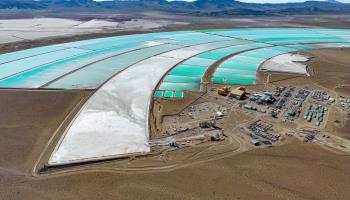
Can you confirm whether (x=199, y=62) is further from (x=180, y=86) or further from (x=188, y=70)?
(x=180, y=86)

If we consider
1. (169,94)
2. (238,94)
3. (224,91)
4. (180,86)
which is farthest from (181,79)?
(238,94)

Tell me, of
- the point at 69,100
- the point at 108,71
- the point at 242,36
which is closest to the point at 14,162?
the point at 69,100

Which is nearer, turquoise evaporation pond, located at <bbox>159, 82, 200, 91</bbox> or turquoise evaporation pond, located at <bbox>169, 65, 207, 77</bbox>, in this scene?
turquoise evaporation pond, located at <bbox>159, 82, 200, 91</bbox>

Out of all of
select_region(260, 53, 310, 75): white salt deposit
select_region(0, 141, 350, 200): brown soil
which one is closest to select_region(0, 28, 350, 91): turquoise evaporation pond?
select_region(260, 53, 310, 75): white salt deposit

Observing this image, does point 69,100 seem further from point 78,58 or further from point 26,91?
point 78,58

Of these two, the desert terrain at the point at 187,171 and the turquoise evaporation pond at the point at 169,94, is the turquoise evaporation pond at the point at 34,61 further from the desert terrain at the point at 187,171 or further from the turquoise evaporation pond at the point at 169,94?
the turquoise evaporation pond at the point at 169,94

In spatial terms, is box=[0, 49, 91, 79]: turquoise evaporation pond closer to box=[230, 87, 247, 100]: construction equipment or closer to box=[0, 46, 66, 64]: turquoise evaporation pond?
box=[0, 46, 66, 64]: turquoise evaporation pond

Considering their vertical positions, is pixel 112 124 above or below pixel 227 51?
below
